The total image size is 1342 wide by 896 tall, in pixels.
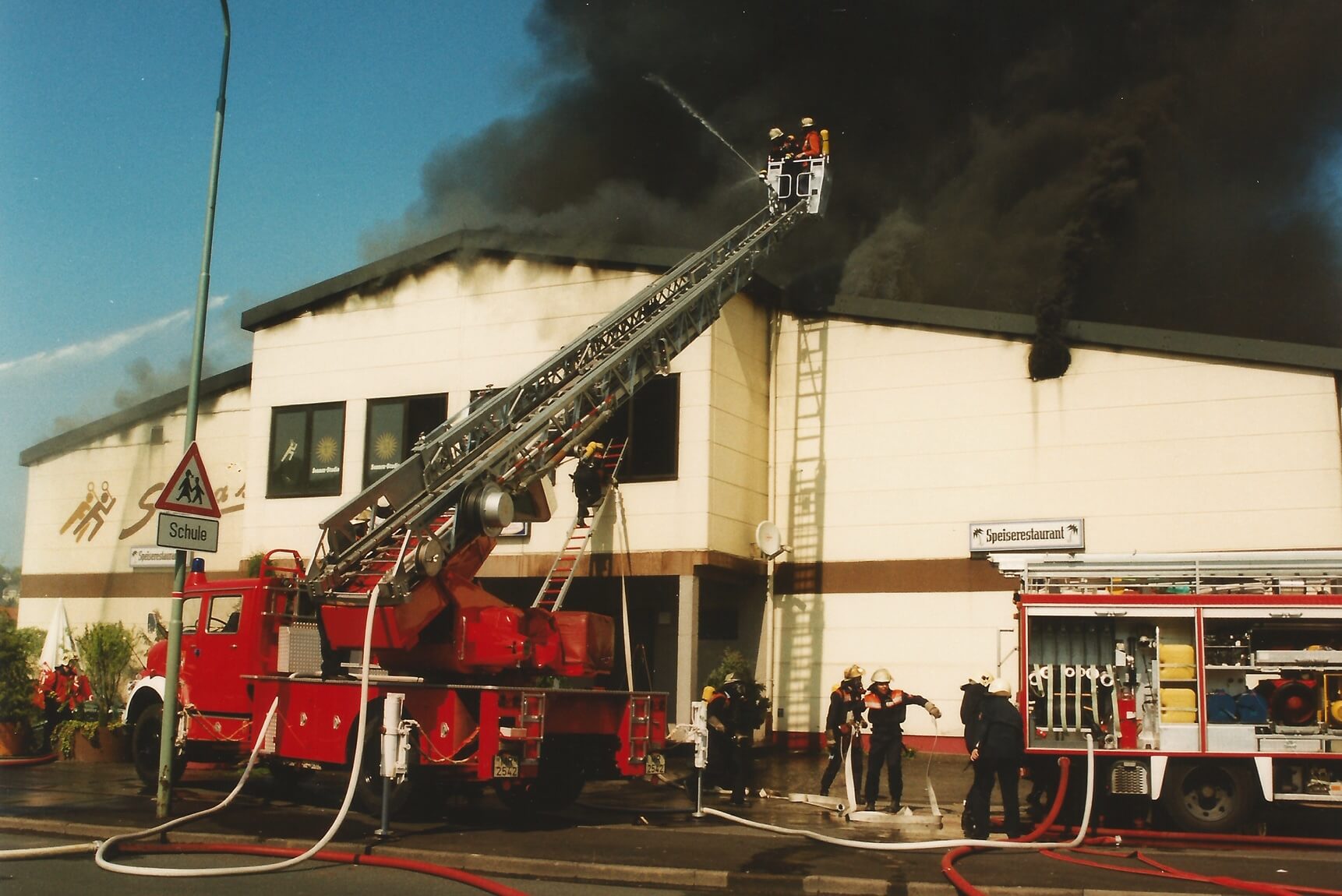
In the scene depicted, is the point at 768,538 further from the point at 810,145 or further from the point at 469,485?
the point at 469,485

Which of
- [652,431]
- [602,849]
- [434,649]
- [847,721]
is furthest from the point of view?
[652,431]

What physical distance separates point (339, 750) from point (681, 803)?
4362 millimetres

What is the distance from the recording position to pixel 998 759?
11.2 m

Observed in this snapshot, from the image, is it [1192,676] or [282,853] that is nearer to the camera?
[282,853]

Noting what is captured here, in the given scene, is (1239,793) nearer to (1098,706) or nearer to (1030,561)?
(1098,706)

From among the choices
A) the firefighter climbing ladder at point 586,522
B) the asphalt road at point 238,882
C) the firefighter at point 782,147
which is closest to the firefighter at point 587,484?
the firefighter climbing ladder at point 586,522

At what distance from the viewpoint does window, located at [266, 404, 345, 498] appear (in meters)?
22.1

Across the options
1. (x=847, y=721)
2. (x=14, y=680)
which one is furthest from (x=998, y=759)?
(x=14, y=680)

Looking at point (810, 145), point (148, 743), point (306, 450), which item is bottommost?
point (148, 743)

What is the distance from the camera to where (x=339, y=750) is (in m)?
12.4

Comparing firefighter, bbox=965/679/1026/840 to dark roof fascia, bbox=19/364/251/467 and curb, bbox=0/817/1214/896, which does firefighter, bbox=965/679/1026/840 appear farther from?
dark roof fascia, bbox=19/364/251/467

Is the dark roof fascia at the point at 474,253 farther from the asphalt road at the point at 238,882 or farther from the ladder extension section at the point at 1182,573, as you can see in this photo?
the asphalt road at the point at 238,882

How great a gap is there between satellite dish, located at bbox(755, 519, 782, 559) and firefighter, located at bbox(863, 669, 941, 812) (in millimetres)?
5688

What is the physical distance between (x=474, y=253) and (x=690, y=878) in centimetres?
1398
